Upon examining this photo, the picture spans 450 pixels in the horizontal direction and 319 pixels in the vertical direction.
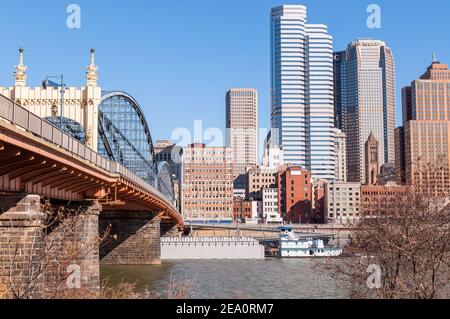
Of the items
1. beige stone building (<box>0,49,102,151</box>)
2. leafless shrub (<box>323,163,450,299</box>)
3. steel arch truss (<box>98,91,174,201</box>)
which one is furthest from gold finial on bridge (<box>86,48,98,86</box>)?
leafless shrub (<box>323,163,450,299</box>)

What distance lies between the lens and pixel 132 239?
88.7 m

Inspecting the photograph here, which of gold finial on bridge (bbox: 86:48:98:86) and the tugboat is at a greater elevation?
gold finial on bridge (bbox: 86:48:98:86)

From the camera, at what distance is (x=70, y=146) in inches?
1449

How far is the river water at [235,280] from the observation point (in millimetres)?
51406

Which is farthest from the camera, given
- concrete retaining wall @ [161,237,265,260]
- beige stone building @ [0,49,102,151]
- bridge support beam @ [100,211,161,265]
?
concrete retaining wall @ [161,237,265,260]

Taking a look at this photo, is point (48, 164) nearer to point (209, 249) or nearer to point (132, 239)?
point (132, 239)

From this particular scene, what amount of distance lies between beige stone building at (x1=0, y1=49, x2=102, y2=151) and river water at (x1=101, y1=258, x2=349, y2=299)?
1236 cm

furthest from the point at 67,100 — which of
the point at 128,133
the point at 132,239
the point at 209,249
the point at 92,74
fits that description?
the point at 209,249

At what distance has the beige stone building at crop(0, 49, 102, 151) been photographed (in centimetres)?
5475

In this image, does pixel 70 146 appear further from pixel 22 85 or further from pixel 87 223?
pixel 22 85

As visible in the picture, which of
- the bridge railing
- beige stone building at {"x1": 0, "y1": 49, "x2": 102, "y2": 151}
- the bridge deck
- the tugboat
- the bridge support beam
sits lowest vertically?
the tugboat

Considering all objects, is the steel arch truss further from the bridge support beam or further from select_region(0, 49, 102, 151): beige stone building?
select_region(0, 49, 102, 151): beige stone building
